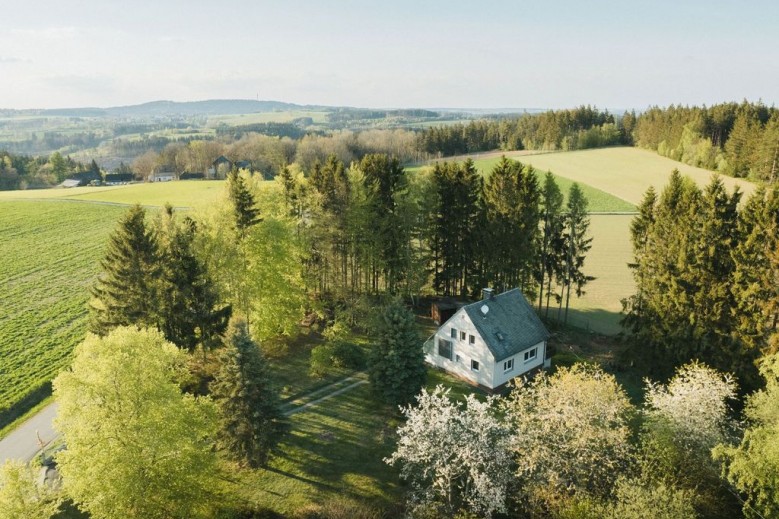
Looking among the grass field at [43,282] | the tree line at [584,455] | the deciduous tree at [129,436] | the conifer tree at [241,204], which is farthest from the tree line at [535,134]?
the deciduous tree at [129,436]

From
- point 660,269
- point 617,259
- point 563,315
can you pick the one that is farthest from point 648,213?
point 617,259

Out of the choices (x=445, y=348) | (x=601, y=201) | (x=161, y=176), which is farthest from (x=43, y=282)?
(x=161, y=176)

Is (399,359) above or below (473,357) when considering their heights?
above

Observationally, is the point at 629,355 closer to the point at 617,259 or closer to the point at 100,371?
the point at 617,259

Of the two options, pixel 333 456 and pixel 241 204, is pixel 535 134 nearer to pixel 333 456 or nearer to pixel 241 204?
pixel 241 204

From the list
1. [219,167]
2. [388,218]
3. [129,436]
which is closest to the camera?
[129,436]
